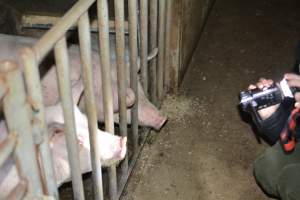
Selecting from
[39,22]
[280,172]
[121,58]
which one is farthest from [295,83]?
[39,22]

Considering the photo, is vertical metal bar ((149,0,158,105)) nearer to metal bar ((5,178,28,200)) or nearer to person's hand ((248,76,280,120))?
person's hand ((248,76,280,120))

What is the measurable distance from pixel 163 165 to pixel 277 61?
128 cm

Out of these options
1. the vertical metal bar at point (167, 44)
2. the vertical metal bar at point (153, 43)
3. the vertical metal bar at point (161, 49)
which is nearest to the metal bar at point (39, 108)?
the vertical metal bar at point (153, 43)

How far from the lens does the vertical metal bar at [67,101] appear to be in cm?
122

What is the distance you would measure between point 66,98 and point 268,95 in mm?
695

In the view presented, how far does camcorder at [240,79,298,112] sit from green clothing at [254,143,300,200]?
285 millimetres

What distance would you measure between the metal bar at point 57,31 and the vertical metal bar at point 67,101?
28 mm

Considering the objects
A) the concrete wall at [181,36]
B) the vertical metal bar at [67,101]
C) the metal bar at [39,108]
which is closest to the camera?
the metal bar at [39,108]

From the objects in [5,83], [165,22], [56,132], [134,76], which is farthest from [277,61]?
[5,83]

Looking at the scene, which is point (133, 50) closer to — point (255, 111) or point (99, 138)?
point (99, 138)

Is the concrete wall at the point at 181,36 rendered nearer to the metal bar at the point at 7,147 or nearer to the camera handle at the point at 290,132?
the camera handle at the point at 290,132

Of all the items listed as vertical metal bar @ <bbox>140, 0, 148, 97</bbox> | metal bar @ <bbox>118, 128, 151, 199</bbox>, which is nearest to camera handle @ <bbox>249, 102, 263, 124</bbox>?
vertical metal bar @ <bbox>140, 0, 148, 97</bbox>

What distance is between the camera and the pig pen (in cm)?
103

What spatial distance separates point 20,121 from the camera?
3.41ft
